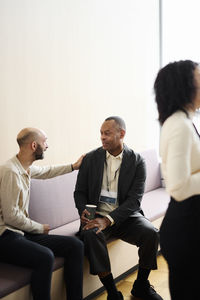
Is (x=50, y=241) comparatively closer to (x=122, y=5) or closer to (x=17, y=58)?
(x=17, y=58)

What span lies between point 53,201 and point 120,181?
0.60 metres

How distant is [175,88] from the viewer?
6.11 feet

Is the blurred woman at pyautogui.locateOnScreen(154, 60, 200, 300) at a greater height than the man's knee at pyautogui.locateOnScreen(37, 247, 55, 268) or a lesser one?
greater

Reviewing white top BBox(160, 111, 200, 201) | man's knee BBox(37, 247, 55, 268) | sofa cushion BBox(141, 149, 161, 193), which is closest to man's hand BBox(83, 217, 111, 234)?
man's knee BBox(37, 247, 55, 268)

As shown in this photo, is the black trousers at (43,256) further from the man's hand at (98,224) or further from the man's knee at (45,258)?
the man's hand at (98,224)

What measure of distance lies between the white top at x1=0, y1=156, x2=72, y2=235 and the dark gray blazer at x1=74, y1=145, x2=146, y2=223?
0.55 meters

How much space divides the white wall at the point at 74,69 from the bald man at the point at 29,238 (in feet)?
1.51

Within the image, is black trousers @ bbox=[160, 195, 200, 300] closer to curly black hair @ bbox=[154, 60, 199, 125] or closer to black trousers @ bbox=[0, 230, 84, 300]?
curly black hair @ bbox=[154, 60, 199, 125]

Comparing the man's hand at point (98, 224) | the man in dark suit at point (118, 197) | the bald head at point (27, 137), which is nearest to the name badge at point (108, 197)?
the man in dark suit at point (118, 197)

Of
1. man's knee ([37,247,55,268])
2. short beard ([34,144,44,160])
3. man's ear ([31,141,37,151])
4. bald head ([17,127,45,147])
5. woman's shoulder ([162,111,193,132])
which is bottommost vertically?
man's knee ([37,247,55,268])

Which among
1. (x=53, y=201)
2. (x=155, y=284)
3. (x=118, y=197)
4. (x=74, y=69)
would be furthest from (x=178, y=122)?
(x=74, y=69)

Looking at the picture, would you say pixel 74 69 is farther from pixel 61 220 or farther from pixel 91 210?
pixel 91 210

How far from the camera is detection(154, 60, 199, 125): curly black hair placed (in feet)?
6.08

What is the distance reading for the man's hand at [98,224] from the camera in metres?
3.14
